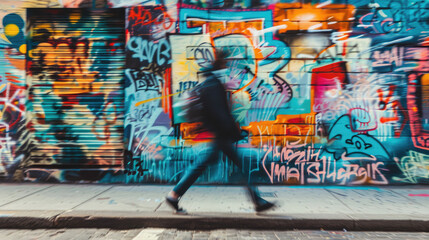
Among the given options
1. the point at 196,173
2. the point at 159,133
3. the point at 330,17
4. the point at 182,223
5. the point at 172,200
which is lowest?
the point at 182,223

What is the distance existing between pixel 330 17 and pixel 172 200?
4.26 m

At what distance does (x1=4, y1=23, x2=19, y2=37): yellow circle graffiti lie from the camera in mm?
5387

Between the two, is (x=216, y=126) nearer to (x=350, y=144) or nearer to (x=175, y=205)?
(x=175, y=205)

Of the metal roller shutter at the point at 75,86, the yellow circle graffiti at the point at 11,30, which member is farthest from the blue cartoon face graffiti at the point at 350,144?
the yellow circle graffiti at the point at 11,30

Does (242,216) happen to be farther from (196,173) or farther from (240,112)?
(240,112)

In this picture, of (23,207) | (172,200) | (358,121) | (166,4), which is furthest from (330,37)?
(23,207)

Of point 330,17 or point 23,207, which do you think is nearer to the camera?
point 23,207

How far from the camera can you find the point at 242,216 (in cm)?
348

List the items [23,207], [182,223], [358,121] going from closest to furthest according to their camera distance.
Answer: [182,223] < [23,207] < [358,121]

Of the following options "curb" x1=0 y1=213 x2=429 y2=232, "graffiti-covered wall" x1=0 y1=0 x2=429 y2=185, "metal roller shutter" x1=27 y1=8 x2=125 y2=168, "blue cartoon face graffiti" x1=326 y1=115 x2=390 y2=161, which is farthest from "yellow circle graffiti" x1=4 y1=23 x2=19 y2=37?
"blue cartoon face graffiti" x1=326 y1=115 x2=390 y2=161

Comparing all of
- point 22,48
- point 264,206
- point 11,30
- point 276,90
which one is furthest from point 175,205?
point 11,30

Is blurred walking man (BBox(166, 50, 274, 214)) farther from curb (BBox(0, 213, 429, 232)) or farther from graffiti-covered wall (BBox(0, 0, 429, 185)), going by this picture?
graffiti-covered wall (BBox(0, 0, 429, 185))

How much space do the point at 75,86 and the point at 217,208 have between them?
12.0ft

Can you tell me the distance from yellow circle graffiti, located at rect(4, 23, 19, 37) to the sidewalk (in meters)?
2.86
